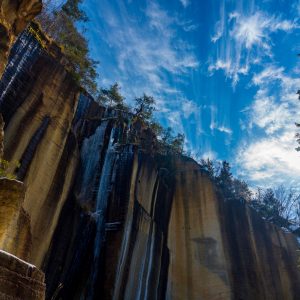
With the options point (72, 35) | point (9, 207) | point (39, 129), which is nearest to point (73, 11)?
point (72, 35)

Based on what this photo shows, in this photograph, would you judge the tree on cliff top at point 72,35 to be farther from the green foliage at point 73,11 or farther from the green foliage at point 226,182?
the green foliage at point 226,182

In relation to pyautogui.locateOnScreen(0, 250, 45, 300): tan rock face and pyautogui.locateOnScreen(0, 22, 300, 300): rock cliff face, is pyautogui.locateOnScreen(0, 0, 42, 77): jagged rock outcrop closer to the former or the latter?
pyautogui.locateOnScreen(0, 22, 300, 300): rock cliff face

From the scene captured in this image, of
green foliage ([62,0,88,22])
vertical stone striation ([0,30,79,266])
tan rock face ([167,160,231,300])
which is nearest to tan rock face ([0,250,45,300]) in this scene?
vertical stone striation ([0,30,79,266])

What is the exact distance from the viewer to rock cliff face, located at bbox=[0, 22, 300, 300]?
13992mm

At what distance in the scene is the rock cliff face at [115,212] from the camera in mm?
13992

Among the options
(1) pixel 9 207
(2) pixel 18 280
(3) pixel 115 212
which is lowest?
(2) pixel 18 280

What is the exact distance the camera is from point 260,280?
2089 centimetres

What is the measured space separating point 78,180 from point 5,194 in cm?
1064

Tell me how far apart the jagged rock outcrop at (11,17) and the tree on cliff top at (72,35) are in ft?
41.3

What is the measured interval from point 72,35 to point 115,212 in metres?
16.0

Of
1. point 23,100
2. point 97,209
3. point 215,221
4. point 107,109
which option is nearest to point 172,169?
point 215,221

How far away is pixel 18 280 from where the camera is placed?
3.70 meters

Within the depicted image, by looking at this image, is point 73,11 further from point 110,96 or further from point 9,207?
point 9,207

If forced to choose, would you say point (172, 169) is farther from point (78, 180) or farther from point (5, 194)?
point (5, 194)
